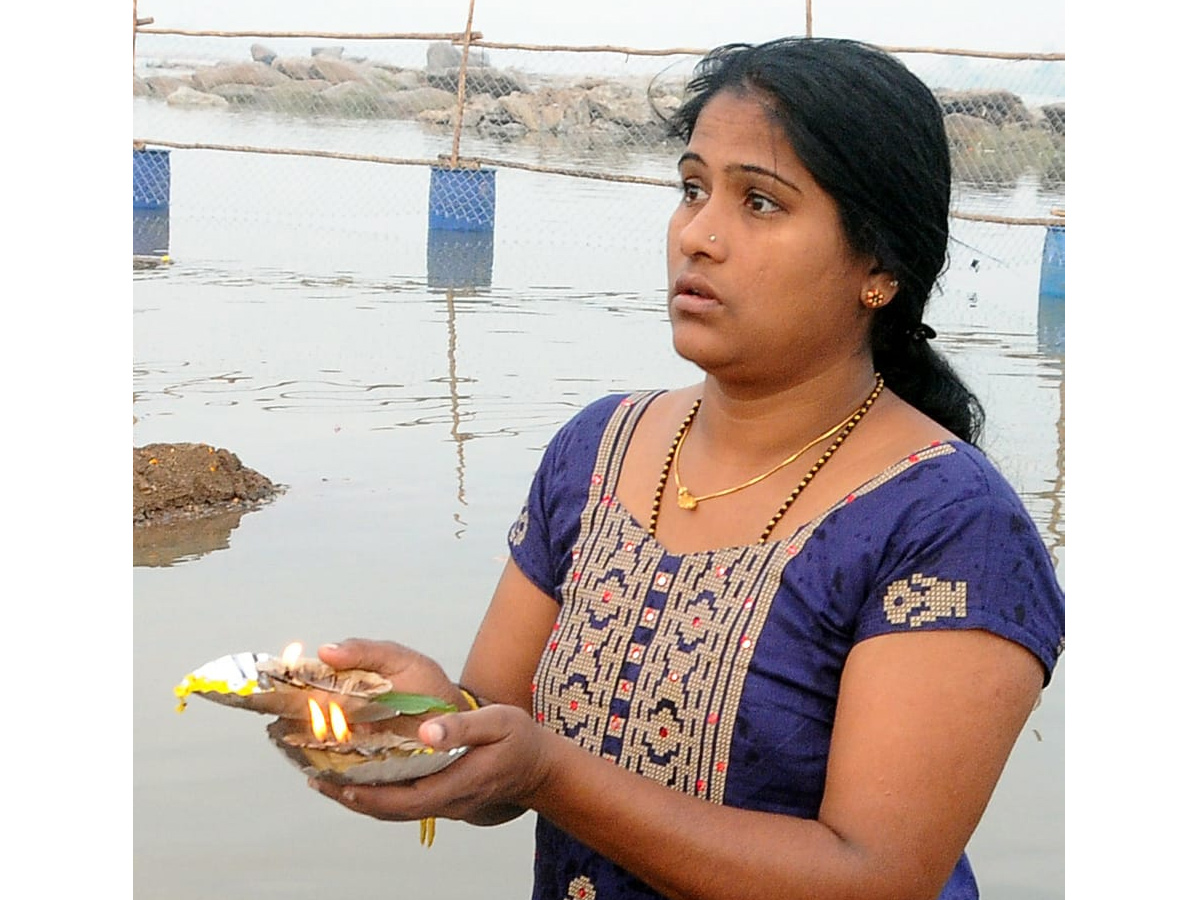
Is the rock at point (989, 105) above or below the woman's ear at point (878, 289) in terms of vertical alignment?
above

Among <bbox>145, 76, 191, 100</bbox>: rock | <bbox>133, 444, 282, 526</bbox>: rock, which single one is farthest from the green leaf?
<bbox>145, 76, 191, 100</bbox>: rock

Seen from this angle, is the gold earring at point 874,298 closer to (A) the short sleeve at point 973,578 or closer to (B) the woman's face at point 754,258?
(B) the woman's face at point 754,258

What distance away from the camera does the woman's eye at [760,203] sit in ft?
5.39

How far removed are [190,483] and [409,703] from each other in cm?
425

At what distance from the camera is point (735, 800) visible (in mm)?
1583

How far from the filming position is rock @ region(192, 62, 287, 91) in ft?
72.1

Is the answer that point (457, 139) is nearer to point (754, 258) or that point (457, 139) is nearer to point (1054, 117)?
point (1054, 117)

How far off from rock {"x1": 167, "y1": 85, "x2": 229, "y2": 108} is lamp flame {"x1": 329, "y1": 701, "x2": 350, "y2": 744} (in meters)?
20.2

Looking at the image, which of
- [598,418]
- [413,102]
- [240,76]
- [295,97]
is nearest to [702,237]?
[598,418]

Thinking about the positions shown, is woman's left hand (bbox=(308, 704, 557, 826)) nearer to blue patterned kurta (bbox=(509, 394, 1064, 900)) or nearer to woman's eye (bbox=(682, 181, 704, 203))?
blue patterned kurta (bbox=(509, 394, 1064, 900))

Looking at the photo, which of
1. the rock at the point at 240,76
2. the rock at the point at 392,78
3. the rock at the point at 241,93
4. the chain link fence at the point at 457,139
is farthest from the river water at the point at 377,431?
the rock at the point at 241,93

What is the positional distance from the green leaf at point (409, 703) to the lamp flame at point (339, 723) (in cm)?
3
